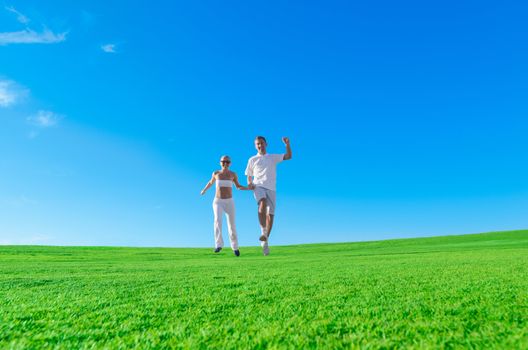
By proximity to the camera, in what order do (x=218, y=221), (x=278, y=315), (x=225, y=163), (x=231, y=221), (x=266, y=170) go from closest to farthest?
(x=278, y=315) < (x=266, y=170) < (x=218, y=221) < (x=225, y=163) < (x=231, y=221)

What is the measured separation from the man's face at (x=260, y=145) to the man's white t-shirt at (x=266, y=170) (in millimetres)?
146

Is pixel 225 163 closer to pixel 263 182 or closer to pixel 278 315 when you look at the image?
pixel 263 182

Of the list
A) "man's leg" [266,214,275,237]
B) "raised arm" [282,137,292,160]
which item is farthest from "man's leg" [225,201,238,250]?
"raised arm" [282,137,292,160]

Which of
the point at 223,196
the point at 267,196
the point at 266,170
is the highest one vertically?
the point at 266,170

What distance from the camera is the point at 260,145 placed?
10.3 meters

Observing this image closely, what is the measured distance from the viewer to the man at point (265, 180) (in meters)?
10.1

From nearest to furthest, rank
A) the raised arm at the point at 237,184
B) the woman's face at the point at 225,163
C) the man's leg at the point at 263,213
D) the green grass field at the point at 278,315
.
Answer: the green grass field at the point at 278,315 < the man's leg at the point at 263,213 < the raised arm at the point at 237,184 < the woman's face at the point at 225,163

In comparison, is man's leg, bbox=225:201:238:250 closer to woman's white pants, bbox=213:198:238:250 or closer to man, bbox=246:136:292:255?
woman's white pants, bbox=213:198:238:250

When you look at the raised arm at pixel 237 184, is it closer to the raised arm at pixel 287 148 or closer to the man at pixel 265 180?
the man at pixel 265 180

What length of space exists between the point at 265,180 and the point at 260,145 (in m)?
0.99

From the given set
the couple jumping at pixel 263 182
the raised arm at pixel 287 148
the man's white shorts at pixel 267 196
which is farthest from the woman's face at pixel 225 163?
the raised arm at pixel 287 148

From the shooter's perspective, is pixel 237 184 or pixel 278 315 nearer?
pixel 278 315

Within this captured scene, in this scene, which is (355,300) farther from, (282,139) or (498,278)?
(282,139)

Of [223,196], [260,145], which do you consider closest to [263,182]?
[260,145]
